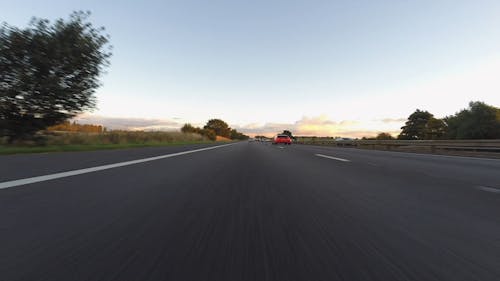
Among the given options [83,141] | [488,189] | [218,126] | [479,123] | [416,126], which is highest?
[218,126]

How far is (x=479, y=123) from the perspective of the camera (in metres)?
45.3

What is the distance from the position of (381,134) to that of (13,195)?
90952 millimetres

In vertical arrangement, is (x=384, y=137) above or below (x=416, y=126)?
below

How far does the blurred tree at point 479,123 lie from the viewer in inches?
1732

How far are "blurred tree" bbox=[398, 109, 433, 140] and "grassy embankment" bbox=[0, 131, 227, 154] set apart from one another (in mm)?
79432

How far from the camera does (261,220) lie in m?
2.25

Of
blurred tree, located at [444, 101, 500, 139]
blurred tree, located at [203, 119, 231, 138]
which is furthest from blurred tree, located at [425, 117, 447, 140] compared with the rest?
blurred tree, located at [203, 119, 231, 138]

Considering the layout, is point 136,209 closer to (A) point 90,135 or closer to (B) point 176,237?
(B) point 176,237

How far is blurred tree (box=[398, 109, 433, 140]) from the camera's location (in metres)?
83.2

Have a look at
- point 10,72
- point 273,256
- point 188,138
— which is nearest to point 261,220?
point 273,256

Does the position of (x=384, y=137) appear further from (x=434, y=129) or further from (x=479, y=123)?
(x=479, y=123)

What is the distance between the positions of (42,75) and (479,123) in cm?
6052

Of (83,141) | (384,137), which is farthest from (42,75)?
(384,137)

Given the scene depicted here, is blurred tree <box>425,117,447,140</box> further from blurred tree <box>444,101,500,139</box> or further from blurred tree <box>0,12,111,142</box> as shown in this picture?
blurred tree <box>0,12,111,142</box>
